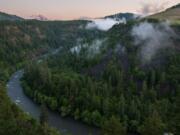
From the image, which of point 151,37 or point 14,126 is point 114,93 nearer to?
point 151,37

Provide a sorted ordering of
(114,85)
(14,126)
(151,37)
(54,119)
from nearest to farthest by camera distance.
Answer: (14,126), (54,119), (114,85), (151,37)

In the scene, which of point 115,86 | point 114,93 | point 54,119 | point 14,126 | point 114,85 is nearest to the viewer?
point 14,126

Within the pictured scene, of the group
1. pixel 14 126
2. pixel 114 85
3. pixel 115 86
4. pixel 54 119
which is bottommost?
pixel 54 119

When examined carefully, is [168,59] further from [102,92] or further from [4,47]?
[4,47]

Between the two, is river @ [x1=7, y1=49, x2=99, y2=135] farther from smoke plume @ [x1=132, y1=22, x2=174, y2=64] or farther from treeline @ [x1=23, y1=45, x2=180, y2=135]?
smoke plume @ [x1=132, y1=22, x2=174, y2=64]

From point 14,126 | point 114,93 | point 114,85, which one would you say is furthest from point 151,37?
point 14,126
